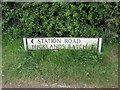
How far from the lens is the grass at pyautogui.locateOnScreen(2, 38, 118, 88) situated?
321 cm

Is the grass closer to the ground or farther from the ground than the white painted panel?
closer to the ground

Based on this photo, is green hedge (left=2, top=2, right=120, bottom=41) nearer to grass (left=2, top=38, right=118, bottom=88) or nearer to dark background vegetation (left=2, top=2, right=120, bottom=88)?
dark background vegetation (left=2, top=2, right=120, bottom=88)

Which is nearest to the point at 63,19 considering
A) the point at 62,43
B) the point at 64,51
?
the point at 62,43

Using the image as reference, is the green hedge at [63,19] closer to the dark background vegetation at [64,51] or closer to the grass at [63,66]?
the dark background vegetation at [64,51]

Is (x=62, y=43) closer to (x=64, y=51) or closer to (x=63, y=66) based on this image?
(x=64, y=51)

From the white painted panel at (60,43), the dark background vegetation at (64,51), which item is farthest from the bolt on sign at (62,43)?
the dark background vegetation at (64,51)

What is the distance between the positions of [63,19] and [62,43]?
17.6 inches

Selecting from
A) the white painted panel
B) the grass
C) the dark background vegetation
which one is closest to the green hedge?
the dark background vegetation

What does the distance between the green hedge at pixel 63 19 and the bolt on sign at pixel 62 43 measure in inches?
5.9

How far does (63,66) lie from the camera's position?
134 inches

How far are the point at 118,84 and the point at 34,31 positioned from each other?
6.05 ft

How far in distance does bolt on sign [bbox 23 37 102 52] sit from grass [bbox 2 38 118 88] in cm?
10

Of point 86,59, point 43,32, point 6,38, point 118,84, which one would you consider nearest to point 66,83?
point 86,59

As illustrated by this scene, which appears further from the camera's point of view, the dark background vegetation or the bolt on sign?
the bolt on sign
